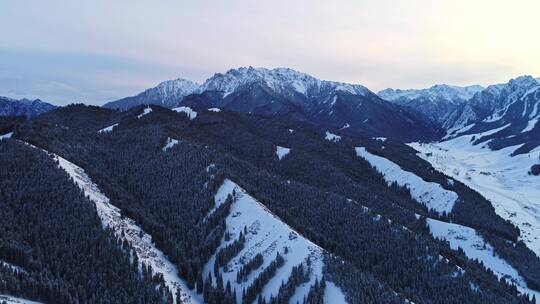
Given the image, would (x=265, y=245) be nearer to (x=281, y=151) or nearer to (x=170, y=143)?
(x=170, y=143)

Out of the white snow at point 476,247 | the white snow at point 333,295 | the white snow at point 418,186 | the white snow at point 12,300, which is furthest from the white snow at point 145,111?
the white snow at point 12,300

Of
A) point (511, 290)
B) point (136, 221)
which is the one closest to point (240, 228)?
point (136, 221)

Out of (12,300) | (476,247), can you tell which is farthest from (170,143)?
(12,300)

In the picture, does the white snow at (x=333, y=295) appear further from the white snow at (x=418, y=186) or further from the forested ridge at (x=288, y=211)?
the white snow at (x=418, y=186)

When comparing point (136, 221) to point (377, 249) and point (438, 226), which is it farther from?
point (438, 226)

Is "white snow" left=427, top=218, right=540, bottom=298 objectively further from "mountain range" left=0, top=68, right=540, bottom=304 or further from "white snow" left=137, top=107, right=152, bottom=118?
"white snow" left=137, top=107, right=152, bottom=118

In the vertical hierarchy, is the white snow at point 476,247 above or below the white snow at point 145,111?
below
